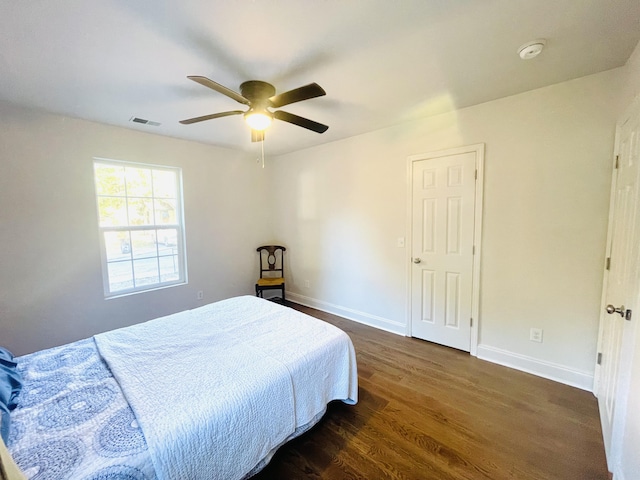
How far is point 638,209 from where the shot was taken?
1303 millimetres

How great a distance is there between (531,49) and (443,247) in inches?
67.2

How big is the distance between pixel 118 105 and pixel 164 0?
155 cm

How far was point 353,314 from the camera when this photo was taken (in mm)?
3592

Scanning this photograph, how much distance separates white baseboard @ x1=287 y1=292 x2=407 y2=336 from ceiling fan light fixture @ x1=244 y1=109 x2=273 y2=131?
2.58 meters

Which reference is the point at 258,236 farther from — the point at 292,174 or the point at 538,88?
the point at 538,88

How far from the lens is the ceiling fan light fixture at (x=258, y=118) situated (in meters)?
1.93

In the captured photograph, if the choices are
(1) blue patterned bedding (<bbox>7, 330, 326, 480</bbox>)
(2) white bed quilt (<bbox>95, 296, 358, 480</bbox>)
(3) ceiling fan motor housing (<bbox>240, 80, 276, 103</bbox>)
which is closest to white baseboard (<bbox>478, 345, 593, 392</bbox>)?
(2) white bed quilt (<bbox>95, 296, 358, 480</bbox>)

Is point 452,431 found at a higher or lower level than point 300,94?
lower

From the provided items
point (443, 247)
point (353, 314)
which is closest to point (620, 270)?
point (443, 247)

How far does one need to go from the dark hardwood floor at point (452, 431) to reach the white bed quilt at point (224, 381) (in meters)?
0.21

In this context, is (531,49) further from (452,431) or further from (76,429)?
(76,429)

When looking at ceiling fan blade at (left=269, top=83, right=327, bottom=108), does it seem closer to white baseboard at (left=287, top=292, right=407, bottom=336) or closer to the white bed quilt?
the white bed quilt

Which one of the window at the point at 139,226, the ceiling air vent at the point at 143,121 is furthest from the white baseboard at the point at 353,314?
the ceiling air vent at the point at 143,121

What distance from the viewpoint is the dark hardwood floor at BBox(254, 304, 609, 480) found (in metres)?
1.47
